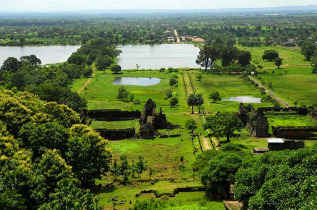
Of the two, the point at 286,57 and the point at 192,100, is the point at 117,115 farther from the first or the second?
the point at 286,57

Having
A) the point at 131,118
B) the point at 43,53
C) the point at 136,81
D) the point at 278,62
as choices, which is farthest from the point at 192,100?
the point at 43,53

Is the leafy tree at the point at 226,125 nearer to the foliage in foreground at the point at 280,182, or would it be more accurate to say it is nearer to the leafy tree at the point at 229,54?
the foliage in foreground at the point at 280,182

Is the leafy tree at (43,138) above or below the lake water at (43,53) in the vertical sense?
above

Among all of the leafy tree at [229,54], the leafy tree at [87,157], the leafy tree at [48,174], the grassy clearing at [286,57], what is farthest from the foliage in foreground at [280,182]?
the grassy clearing at [286,57]

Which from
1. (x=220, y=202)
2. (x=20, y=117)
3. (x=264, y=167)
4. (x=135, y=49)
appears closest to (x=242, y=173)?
(x=264, y=167)

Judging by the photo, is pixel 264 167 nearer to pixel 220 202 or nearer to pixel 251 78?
pixel 220 202

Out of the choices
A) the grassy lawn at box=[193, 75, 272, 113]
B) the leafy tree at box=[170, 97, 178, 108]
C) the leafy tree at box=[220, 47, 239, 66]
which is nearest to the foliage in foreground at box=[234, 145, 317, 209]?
the grassy lawn at box=[193, 75, 272, 113]

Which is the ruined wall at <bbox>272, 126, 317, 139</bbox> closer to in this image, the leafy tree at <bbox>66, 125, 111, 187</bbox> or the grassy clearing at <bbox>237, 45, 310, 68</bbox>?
the leafy tree at <bbox>66, 125, 111, 187</bbox>
